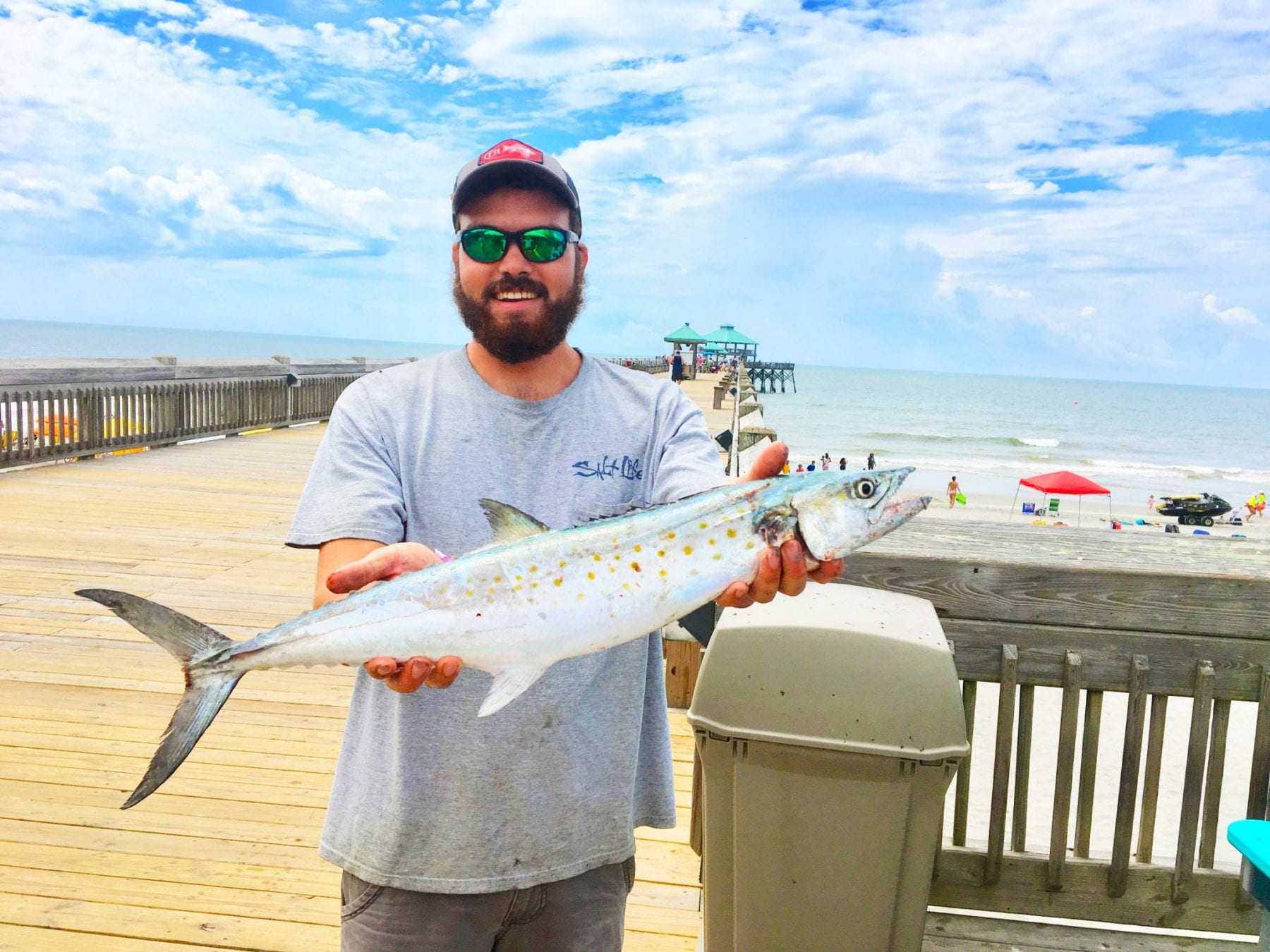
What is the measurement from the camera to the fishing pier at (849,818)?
2771 millimetres

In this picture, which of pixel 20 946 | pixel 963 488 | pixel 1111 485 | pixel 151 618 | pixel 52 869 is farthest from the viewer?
pixel 1111 485

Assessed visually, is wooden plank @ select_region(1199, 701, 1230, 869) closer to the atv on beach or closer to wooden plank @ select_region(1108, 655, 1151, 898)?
wooden plank @ select_region(1108, 655, 1151, 898)

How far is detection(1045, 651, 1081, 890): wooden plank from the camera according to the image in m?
2.76

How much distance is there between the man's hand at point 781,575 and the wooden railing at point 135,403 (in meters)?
12.7

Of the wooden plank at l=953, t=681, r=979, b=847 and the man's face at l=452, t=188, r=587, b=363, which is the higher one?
the man's face at l=452, t=188, r=587, b=363

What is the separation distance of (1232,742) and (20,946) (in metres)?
9.94

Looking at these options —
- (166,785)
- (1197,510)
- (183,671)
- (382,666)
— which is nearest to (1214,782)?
(382,666)

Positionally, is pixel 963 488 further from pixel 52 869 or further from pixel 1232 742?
pixel 52 869

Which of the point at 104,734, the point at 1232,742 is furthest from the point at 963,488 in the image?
the point at 104,734

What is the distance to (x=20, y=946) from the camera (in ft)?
10.5

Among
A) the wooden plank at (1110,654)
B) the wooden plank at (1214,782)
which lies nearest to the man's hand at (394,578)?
the wooden plank at (1110,654)

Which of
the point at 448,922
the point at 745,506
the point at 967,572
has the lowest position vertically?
the point at 448,922

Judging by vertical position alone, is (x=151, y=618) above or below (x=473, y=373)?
below

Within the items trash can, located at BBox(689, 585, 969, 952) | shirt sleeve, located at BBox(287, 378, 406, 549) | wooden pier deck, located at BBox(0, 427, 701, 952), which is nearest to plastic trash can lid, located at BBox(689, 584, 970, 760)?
trash can, located at BBox(689, 585, 969, 952)
